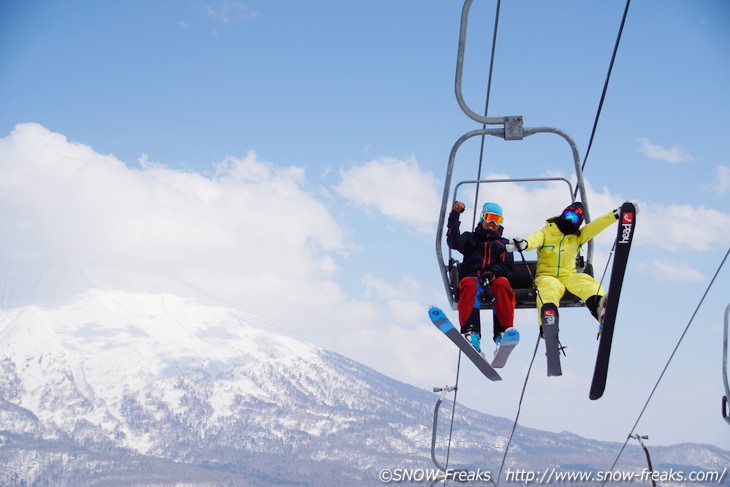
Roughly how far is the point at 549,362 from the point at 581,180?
1.84 metres

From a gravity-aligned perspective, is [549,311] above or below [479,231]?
below

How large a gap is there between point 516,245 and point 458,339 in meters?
1.07

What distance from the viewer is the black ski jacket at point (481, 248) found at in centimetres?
830

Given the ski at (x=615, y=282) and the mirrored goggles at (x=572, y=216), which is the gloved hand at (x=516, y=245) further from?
the ski at (x=615, y=282)

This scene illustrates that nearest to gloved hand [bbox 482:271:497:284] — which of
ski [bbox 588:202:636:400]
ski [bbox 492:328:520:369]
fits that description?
ski [bbox 492:328:520:369]

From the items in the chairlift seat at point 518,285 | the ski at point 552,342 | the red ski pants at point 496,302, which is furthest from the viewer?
the chairlift seat at point 518,285

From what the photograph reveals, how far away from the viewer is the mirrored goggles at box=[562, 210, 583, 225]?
7.99m

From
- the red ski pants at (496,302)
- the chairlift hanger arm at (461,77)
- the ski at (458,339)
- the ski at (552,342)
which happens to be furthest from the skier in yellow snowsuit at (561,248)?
the chairlift hanger arm at (461,77)

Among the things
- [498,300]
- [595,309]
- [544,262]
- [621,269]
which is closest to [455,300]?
[498,300]

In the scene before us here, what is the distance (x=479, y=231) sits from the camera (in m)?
8.41

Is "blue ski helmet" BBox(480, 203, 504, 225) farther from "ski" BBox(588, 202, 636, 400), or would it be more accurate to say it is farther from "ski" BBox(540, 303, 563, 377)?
"ski" BBox(588, 202, 636, 400)

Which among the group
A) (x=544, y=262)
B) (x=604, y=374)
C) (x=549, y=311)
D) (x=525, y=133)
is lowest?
(x=604, y=374)

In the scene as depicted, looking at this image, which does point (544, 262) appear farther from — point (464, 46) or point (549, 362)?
point (464, 46)

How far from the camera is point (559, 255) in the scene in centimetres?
805
